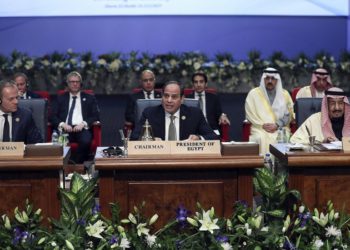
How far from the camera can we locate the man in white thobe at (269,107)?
24.2ft

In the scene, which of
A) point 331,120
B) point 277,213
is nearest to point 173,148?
point 277,213

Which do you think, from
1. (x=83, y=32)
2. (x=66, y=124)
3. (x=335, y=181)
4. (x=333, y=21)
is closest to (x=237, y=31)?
(x=333, y=21)

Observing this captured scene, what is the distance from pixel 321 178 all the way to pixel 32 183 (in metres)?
1.59

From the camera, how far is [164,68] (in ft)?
32.7

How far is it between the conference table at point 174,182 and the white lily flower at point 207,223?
0.96 ft

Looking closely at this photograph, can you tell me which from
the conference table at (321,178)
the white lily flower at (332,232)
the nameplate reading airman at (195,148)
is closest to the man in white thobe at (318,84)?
the conference table at (321,178)

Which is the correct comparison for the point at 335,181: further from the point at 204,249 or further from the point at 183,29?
the point at 183,29

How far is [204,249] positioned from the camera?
3.58m

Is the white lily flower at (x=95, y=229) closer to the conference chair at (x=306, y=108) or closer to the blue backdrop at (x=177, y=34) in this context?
the conference chair at (x=306, y=108)

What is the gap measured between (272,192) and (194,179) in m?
0.43

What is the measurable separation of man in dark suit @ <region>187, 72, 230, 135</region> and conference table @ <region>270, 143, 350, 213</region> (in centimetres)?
347

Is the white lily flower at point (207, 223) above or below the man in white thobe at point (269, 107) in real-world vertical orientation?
below

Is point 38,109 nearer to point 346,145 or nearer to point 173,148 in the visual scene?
point 173,148

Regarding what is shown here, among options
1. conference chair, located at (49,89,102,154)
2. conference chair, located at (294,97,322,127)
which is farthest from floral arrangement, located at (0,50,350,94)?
conference chair, located at (294,97,322,127)
